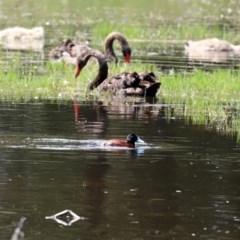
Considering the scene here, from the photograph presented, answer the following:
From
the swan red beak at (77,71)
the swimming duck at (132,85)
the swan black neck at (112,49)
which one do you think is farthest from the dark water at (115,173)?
the swan black neck at (112,49)

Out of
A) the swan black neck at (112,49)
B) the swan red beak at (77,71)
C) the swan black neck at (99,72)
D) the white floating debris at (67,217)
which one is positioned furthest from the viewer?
the swan black neck at (112,49)

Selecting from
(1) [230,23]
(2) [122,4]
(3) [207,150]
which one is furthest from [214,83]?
(2) [122,4]

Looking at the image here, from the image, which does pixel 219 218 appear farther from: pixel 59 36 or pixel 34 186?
pixel 59 36

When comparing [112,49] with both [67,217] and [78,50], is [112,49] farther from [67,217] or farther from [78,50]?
[67,217]

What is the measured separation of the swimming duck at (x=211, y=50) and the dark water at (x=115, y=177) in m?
13.0

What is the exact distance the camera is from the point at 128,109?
2031cm

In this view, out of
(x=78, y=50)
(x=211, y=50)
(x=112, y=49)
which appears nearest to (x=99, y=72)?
(x=78, y=50)

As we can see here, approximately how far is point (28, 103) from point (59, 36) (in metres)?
17.5

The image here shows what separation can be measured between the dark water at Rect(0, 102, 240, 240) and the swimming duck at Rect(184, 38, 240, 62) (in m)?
13.0

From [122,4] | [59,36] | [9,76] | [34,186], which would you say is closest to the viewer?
[34,186]

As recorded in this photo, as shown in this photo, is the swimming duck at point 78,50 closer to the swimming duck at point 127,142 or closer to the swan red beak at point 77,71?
the swan red beak at point 77,71

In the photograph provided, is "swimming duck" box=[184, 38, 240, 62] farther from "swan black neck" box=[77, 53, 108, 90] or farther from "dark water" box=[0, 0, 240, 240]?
"dark water" box=[0, 0, 240, 240]

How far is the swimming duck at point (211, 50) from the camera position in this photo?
32125 millimetres

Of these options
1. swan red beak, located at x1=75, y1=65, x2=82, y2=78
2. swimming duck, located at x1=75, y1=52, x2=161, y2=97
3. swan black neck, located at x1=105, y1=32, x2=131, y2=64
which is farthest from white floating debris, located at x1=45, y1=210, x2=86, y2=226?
swan black neck, located at x1=105, y1=32, x2=131, y2=64
